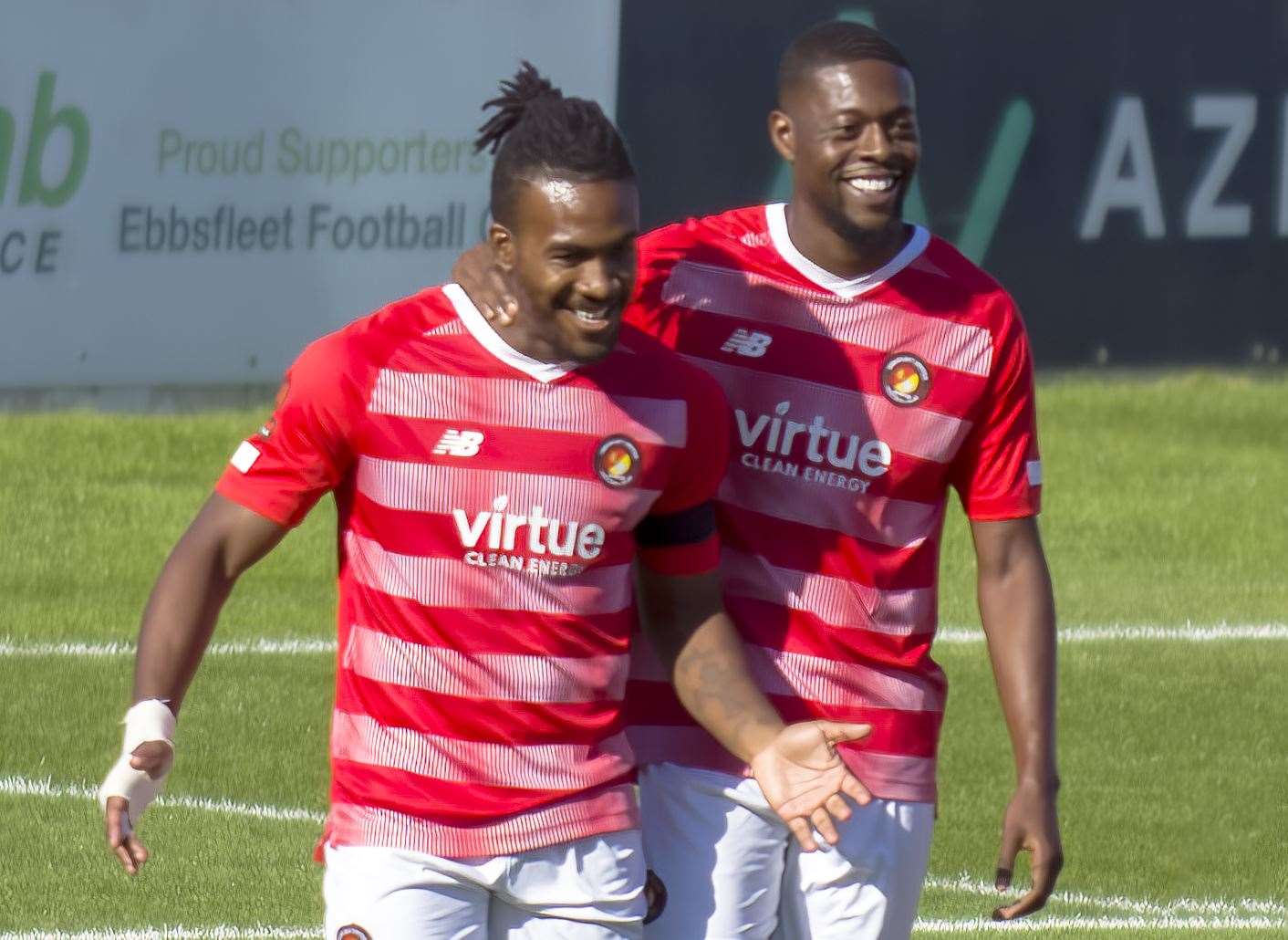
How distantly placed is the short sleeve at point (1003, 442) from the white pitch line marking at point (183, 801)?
3678 mm

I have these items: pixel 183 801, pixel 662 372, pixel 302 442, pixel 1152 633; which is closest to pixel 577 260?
pixel 662 372

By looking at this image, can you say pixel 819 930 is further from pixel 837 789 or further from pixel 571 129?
pixel 571 129

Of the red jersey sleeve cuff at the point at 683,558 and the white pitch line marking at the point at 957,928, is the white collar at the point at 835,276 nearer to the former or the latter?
the red jersey sleeve cuff at the point at 683,558

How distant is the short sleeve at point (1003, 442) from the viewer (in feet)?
14.9

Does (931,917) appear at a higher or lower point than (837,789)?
lower

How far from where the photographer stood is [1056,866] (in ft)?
14.3

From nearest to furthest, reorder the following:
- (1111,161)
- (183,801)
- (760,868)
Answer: (760,868)
(183,801)
(1111,161)

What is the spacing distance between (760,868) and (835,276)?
39.8 inches

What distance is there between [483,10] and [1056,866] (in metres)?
10.2

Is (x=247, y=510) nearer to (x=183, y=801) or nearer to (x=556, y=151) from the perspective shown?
(x=556, y=151)

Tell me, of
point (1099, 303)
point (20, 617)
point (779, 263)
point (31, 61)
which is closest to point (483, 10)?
point (31, 61)

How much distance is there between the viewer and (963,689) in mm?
9523

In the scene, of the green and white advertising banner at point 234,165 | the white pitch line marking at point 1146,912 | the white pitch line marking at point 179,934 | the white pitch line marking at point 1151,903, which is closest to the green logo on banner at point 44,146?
the green and white advertising banner at point 234,165

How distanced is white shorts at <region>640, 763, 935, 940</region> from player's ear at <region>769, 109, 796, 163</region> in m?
1.07
